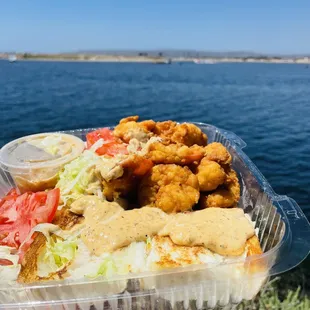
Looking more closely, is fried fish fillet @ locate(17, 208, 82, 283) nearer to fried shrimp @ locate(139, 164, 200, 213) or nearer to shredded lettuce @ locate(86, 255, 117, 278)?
shredded lettuce @ locate(86, 255, 117, 278)

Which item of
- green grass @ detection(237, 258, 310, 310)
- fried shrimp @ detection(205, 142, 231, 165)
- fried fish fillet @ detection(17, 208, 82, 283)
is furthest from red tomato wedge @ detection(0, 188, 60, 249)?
green grass @ detection(237, 258, 310, 310)

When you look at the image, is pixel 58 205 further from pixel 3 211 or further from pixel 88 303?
pixel 88 303

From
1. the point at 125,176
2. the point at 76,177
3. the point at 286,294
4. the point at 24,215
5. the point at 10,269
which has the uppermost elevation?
the point at 125,176

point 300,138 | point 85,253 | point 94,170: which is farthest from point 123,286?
point 300,138

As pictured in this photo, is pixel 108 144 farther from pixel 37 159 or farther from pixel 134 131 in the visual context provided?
pixel 37 159

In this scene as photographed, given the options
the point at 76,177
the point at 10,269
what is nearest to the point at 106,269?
the point at 10,269

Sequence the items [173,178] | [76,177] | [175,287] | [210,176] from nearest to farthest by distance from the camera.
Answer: [175,287] < [173,178] < [210,176] < [76,177]
